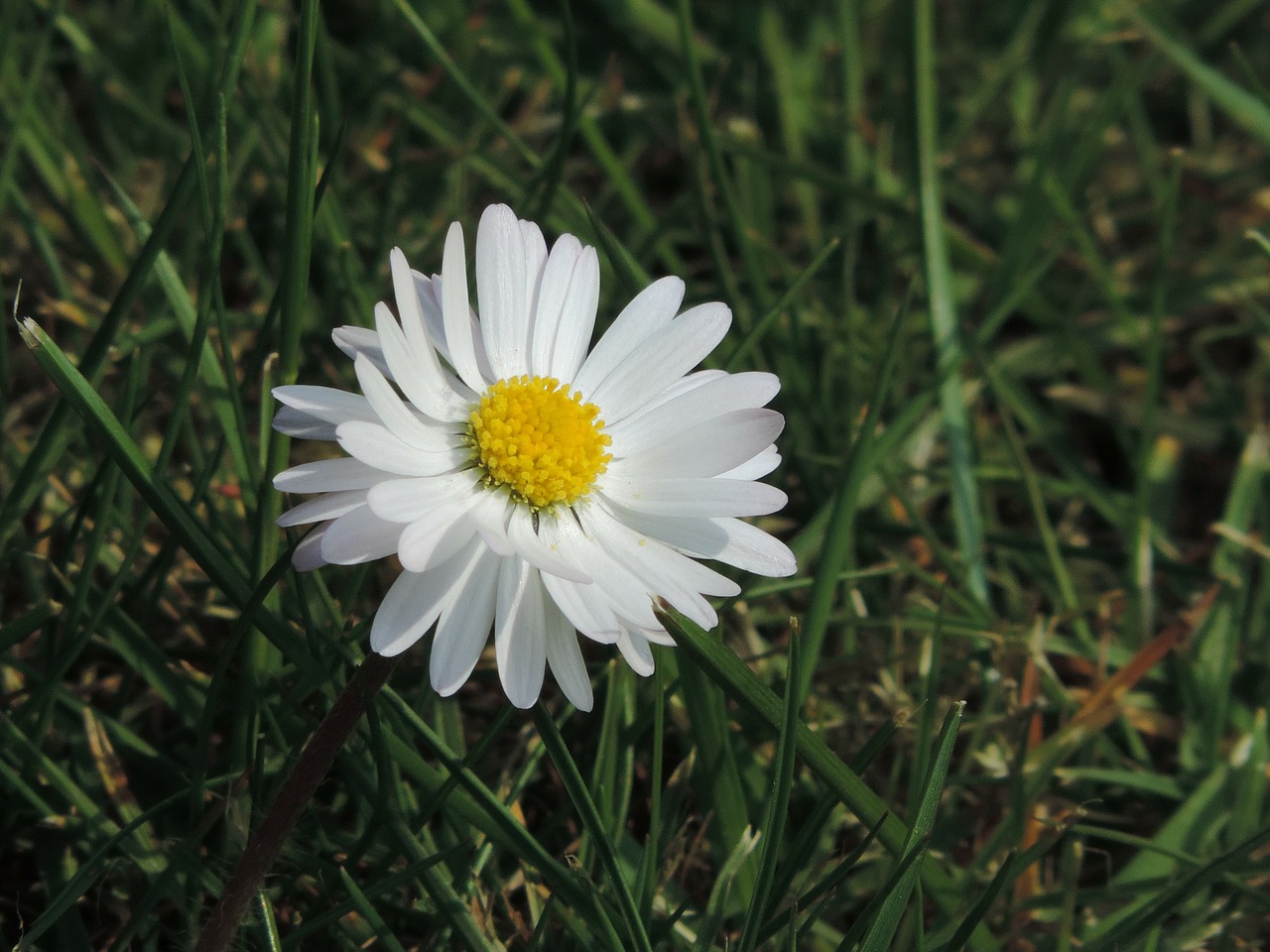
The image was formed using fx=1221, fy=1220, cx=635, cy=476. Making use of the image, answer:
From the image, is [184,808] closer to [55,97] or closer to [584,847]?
[584,847]

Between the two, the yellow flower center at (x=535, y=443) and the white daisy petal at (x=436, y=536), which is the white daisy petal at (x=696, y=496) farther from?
the white daisy petal at (x=436, y=536)

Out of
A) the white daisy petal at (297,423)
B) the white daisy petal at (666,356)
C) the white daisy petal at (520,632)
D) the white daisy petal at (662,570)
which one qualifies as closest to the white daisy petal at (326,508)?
the white daisy petal at (297,423)

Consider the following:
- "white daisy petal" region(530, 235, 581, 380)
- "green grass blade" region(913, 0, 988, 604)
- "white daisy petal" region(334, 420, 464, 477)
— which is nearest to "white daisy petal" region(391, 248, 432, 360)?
"white daisy petal" region(334, 420, 464, 477)

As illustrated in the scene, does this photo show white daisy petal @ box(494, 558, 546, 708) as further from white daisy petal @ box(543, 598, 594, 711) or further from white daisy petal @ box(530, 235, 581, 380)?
white daisy petal @ box(530, 235, 581, 380)

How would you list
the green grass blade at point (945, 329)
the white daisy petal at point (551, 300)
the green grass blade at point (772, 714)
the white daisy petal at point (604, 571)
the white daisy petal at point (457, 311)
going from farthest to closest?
the green grass blade at point (945, 329) < the white daisy petal at point (551, 300) < the green grass blade at point (772, 714) < the white daisy petal at point (457, 311) < the white daisy petal at point (604, 571)

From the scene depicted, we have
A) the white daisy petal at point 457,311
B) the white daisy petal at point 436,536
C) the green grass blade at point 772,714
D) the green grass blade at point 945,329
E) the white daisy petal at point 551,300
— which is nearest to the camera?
the white daisy petal at point 436,536

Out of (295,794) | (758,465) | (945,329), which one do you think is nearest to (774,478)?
(945,329)

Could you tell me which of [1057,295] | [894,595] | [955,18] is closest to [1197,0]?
[955,18]
